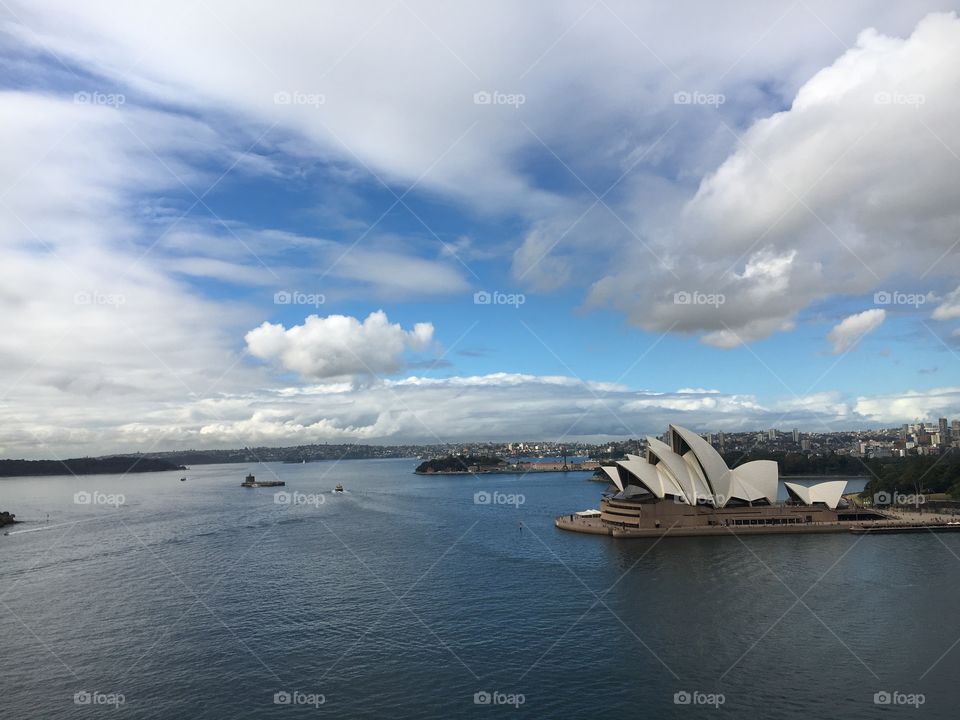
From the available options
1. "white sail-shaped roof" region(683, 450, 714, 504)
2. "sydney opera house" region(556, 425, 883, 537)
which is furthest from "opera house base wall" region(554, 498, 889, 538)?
"white sail-shaped roof" region(683, 450, 714, 504)

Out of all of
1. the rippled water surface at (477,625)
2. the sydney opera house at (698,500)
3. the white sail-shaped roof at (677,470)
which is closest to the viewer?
the rippled water surface at (477,625)

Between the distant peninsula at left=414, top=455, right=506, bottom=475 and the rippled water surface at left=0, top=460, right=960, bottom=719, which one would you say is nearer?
the rippled water surface at left=0, top=460, right=960, bottom=719

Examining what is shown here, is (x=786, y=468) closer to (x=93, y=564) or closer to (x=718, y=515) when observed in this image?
(x=718, y=515)

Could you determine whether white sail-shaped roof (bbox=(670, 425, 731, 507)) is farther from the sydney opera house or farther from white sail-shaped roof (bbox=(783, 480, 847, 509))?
white sail-shaped roof (bbox=(783, 480, 847, 509))

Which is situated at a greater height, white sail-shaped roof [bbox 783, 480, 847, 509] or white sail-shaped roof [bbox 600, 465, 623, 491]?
white sail-shaped roof [bbox 600, 465, 623, 491]

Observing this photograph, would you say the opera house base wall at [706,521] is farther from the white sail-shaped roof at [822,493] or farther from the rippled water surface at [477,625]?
the rippled water surface at [477,625]

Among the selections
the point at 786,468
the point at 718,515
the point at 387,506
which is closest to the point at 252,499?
the point at 387,506

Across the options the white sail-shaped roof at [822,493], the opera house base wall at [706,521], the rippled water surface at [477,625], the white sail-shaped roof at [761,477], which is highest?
the white sail-shaped roof at [761,477]

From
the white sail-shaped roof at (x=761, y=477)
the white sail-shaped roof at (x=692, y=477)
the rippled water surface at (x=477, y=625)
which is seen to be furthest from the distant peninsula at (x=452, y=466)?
the rippled water surface at (x=477, y=625)
